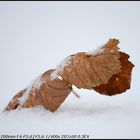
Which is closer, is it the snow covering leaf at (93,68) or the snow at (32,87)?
the snow covering leaf at (93,68)

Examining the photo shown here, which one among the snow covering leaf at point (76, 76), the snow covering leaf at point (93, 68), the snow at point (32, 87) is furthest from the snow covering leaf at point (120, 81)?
the snow at point (32, 87)

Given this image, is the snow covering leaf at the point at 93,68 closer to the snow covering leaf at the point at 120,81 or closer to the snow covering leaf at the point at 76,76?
the snow covering leaf at the point at 76,76

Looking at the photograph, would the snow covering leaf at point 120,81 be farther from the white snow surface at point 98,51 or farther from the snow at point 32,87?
the snow at point 32,87

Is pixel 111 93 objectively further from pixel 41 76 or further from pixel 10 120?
pixel 10 120

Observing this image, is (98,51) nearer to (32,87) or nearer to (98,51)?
(98,51)

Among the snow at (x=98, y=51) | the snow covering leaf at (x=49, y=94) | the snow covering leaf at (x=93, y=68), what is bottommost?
the snow covering leaf at (x=49, y=94)

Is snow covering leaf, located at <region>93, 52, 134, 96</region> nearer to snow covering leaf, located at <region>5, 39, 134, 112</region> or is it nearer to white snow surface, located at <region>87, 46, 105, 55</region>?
snow covering leaf, located at <region>5, 39, 134, 112</region>

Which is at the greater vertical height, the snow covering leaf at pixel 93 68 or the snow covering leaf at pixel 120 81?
the snow covering leaf at pixel 93 68
